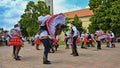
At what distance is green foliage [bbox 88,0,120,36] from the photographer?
189 ft

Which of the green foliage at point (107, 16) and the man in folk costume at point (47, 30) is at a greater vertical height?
the green foliage at point (107, 16)

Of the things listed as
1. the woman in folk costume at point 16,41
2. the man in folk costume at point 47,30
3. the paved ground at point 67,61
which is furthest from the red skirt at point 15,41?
the man in folk costume at point 47,30

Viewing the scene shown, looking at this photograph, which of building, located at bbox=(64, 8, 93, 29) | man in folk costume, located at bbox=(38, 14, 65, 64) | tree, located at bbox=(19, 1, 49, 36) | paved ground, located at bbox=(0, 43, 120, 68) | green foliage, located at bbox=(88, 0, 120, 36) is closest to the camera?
paved ground, located at bbox=(0, 43, 120, 68)

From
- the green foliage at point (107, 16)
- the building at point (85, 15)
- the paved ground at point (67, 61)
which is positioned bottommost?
the paved ground at point (67, 61)

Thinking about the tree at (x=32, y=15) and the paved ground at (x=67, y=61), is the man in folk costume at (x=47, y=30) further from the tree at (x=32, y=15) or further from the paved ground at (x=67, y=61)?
the tree at (x=32, y=15)

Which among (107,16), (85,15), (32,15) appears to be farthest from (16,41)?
(85,15)

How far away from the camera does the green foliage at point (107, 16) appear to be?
189 ft

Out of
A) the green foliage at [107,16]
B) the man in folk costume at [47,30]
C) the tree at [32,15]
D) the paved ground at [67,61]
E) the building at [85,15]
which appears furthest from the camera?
the building at [85,15]

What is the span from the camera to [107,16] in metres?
59.8

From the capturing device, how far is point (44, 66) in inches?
475

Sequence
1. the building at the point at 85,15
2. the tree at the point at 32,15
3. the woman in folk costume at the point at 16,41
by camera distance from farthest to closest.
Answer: the building at the point at 85,15, the tree at the point at 32,15, the woman in folk costume at the point at 16,41

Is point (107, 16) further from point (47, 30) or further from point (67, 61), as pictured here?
point (47, 30)

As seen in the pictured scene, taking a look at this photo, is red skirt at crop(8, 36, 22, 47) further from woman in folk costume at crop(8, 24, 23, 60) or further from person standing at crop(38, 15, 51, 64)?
person standing at crop(38, 15, 51, 64)

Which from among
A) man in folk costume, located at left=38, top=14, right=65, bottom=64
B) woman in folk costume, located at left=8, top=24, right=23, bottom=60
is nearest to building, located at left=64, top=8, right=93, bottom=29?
woman in folk costume, located at left=8, top=24, right=23, bottom=60
